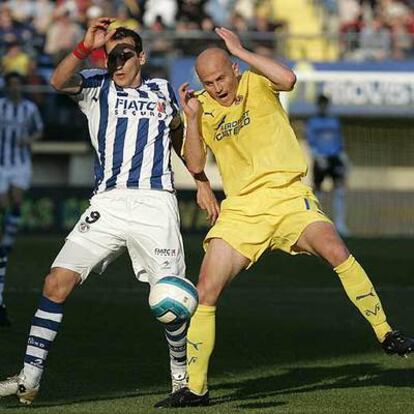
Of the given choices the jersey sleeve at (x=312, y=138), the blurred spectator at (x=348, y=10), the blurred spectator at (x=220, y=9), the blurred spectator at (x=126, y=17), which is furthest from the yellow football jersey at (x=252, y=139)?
the blurred spectator at (x=348, y=10)

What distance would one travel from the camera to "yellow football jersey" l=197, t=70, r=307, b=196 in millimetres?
8820

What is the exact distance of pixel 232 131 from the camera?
884cm

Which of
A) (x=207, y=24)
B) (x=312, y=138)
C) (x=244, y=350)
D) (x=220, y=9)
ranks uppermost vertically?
(x=220, y=9)

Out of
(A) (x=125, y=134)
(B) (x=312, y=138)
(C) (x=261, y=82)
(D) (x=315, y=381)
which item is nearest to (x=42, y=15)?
(B) (x=312, y=138)

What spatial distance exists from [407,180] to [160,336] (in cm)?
1809

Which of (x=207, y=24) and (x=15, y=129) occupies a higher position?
(x=207, y=24)

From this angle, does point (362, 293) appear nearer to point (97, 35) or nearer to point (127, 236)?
point (127, 236)

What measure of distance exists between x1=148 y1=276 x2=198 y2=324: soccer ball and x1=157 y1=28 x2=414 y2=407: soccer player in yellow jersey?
1.30ft

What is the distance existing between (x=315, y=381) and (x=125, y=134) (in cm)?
218

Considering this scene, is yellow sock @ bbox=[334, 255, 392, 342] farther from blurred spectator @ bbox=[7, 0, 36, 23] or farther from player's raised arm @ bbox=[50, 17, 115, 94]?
blurred spectator @ bbox=[7, 0, 36, 23]

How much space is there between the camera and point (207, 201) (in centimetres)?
898

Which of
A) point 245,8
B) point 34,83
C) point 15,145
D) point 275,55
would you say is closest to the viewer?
point 15,145

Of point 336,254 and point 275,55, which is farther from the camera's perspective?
point 275,55

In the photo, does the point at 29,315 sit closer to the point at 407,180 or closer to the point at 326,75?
the point at 326,75
